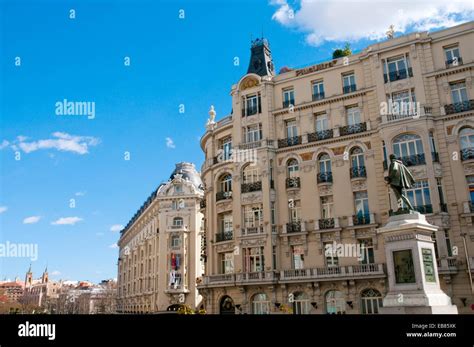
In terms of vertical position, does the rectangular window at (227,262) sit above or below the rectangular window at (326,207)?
below

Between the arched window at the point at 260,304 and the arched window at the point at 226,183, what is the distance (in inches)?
400

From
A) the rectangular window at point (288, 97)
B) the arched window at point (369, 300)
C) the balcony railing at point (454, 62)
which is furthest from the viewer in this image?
the rectangular window at point (288, 97)

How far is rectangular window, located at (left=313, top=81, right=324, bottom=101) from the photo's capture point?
126 ft

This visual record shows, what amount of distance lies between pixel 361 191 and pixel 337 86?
9559 mm

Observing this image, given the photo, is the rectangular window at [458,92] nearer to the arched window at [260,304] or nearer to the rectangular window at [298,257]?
the rectangular window at [298,257]

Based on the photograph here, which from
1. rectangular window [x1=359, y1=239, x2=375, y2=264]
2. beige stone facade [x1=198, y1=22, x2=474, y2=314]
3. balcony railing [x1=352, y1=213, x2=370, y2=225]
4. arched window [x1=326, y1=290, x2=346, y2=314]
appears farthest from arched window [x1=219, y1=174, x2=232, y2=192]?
arched window [x1=326, y1=290, x2=346, y2=314]

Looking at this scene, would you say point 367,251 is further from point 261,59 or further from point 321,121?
point 261,59

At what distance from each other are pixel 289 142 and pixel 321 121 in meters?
3.33

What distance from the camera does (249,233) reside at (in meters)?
36.8

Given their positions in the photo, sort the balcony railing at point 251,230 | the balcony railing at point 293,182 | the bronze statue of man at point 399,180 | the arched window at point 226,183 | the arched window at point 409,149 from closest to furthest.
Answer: the bronze statue of man at point 399,180
the arched window at point 409,149
the balcony railing at point 251,230
the balcony railing at point 293,182
the arched window at point 226,183

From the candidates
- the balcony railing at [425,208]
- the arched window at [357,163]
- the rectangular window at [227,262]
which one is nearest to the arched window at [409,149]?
the arched window at [357,163]

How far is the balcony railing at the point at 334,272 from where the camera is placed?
A: 103 ft

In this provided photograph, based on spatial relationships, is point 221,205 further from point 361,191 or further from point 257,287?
point 361,191
